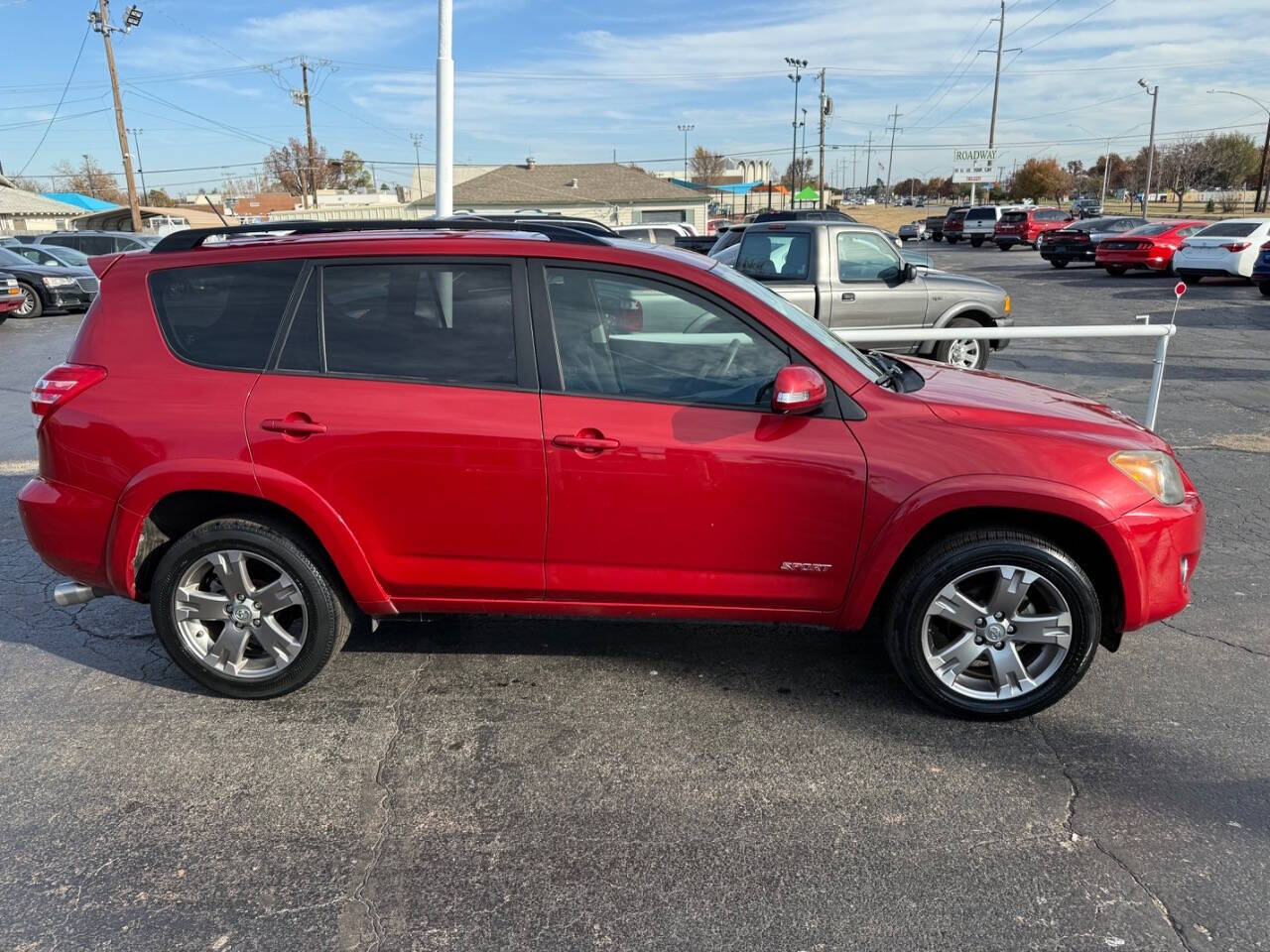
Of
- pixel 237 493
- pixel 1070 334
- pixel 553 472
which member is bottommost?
pixel 237 493

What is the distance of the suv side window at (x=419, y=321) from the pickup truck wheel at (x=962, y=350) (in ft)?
25.4

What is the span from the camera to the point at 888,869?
2764 millimetres

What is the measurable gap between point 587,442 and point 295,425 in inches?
44.2

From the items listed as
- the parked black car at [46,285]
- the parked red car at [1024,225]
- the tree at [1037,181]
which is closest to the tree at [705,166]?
the tree at [1037,181]

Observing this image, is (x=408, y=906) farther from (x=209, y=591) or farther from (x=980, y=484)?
(x=980, y=484)

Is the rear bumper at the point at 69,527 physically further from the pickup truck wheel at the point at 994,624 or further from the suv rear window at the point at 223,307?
the pickup truck wheel at the point at 994,624

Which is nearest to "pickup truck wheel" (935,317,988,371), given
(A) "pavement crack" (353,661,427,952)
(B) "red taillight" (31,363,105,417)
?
(A) "pavement crack" (353,661,427,952)

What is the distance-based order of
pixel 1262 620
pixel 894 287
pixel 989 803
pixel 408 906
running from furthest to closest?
pixel 894 287
pixel 1262 620
pixel 989 803
pixel 408 906

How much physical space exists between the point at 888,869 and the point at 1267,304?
1993cm

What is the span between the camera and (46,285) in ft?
63.3

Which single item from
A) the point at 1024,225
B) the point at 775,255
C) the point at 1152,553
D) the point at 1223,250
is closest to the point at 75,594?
the point at 1152,553

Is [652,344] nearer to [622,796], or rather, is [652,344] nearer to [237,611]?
[622,796]

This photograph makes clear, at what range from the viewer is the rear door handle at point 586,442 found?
134 inches

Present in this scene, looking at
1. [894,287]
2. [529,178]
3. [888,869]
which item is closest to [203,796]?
[888,869]
